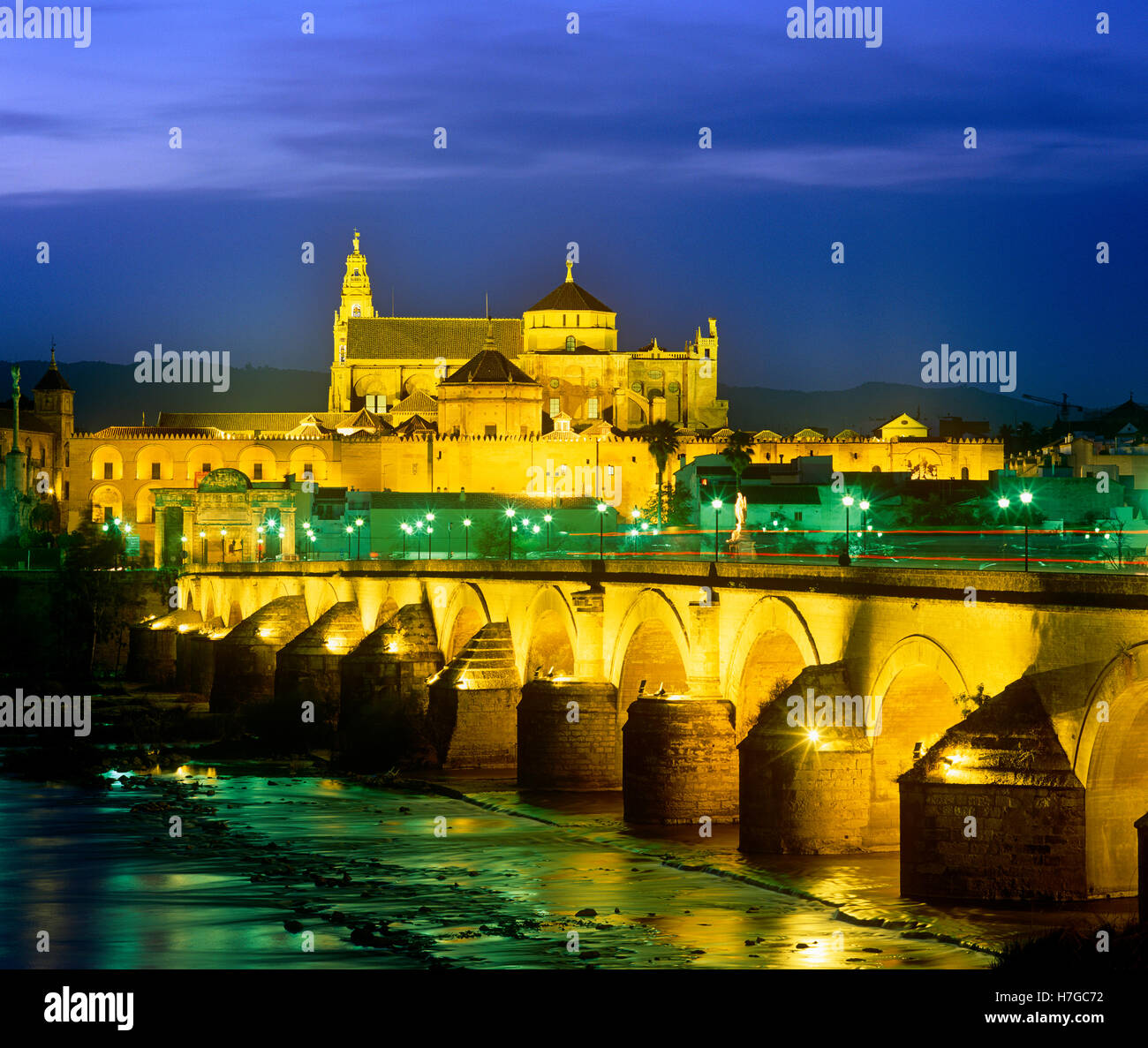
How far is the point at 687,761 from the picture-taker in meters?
32.3

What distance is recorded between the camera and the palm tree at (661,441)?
110m

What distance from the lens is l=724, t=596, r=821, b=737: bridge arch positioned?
104 ft

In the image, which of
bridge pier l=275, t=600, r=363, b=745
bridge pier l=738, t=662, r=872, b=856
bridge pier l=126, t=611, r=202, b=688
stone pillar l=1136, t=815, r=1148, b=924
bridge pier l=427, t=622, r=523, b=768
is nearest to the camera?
stone pillar l=1136, t=815, r=1148, b=924

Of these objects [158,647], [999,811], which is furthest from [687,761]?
[158,647]

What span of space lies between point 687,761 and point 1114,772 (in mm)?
11421

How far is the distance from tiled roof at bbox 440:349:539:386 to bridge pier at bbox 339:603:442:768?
223 feet

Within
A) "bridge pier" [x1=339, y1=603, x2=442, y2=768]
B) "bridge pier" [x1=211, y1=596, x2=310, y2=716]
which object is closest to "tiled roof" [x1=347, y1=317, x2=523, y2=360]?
"bridge pier" [x1=211, y1=596, x2=310, y2=716]

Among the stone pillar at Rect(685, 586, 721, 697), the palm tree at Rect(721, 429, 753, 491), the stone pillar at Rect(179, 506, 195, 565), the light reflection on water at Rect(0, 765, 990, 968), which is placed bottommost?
the light reflection on water at Rect(0, 765, 990, 968)

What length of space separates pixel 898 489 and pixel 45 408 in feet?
199

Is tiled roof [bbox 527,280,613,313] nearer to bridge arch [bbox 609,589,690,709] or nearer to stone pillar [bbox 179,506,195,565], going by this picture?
stone pillar [bbox 179,506,195,565]

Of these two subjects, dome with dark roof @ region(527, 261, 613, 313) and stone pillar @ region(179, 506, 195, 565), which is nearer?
stone pillar @ region(179, 506, 195, 565)

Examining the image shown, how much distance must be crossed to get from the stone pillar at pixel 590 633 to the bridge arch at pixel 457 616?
25.7 feet
